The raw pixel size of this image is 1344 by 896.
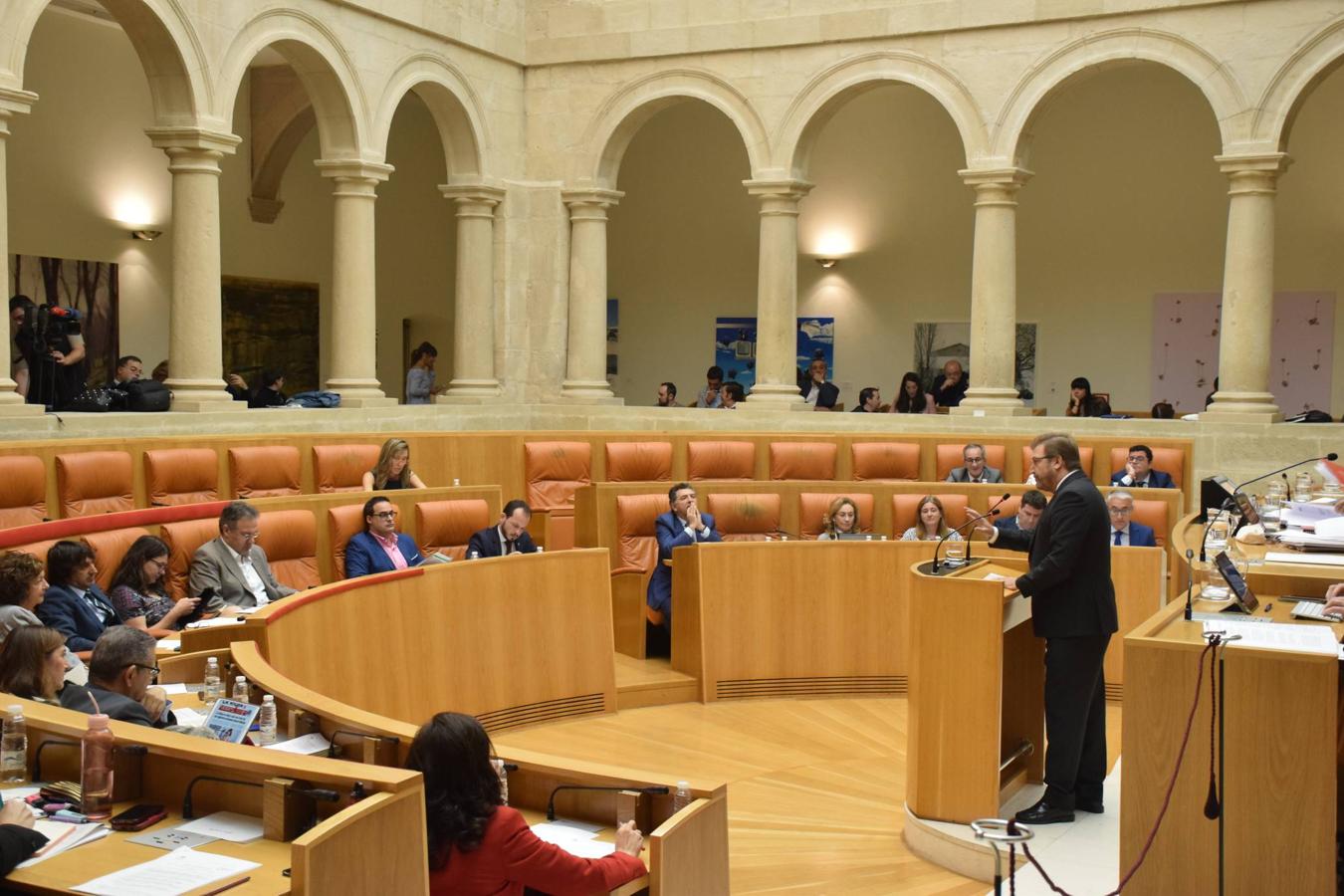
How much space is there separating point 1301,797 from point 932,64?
9064mm

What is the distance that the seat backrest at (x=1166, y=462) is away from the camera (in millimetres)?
10078

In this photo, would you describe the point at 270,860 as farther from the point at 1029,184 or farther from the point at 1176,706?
the point at 1029,184

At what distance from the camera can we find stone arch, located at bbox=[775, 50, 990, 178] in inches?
449

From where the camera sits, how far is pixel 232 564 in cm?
645

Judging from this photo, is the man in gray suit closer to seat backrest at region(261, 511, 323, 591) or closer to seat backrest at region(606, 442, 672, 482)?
seat backrest at region(261, 511, 323, 591)

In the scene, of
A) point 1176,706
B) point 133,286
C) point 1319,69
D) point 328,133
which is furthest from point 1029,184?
point 1176,706

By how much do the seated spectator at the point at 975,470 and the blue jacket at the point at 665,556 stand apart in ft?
7.83

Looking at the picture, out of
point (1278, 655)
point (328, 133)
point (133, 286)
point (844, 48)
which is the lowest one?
point (1278, 655)

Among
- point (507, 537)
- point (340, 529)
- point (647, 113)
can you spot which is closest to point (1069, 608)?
point (507, 537)

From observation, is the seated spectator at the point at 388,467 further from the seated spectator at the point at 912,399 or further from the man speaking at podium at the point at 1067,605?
the seated spectator at the point at 912,399

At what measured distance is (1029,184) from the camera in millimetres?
14320

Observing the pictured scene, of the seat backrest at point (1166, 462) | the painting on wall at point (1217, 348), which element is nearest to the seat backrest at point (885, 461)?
the seat backrest at point (1166, 462)

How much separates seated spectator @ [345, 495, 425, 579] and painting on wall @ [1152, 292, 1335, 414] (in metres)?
8.47

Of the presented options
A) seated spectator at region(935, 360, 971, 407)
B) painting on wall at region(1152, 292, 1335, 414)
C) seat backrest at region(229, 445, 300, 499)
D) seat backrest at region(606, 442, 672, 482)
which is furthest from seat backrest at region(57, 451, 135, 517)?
painting on wall at region(1152, 292, 1335, 414)
